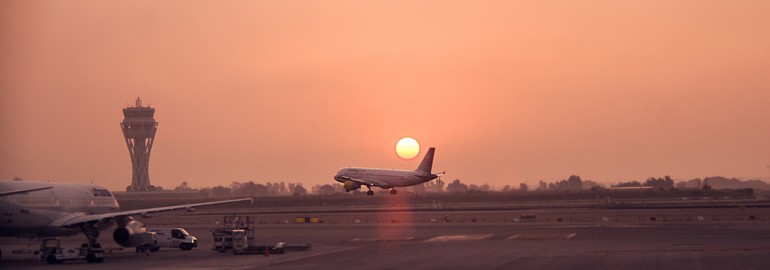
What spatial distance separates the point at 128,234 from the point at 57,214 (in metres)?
4.35

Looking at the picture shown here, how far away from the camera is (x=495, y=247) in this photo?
6100 cm

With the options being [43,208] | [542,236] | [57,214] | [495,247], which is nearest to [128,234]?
[57,214]

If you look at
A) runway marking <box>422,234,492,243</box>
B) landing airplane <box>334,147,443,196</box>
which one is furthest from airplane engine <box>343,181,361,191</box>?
runway marking <box>422,234,492,243</box>

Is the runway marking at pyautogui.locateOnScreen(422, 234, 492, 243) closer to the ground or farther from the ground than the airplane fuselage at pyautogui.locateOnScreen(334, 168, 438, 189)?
closer to the ground

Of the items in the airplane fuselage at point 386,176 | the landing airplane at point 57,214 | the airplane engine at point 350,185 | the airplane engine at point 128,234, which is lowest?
the airplane engine at point 128,234

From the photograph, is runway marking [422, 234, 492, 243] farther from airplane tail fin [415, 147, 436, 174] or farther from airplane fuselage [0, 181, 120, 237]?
airplane tail fin [415, 147, 436, 174]

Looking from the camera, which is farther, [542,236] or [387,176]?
[387,176]

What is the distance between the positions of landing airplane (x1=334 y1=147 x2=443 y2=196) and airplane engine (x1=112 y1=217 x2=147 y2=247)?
8487 cm

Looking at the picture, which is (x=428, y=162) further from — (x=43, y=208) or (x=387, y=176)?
(x=43, y=208)

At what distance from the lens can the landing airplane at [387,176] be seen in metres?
143

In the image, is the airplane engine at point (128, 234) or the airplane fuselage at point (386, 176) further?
the airplane fuselage at point (386, 176)

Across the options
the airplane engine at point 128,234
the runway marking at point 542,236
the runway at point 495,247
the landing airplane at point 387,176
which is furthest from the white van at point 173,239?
the landing airplane at point 387,176

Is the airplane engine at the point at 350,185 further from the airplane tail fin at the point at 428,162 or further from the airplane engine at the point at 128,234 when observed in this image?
the airplane engine at the point at 128,234

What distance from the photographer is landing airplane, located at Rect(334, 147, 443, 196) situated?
143 metres
